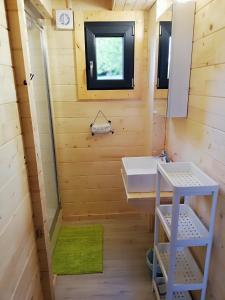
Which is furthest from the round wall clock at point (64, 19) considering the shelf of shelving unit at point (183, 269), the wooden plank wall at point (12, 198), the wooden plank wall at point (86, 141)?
the shelf of shelving unit at point (183, 269)

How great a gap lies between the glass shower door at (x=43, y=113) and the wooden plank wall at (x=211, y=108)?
1.14m

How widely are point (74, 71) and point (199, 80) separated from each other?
133cm

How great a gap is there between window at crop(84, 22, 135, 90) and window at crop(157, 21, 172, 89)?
51 centimetres

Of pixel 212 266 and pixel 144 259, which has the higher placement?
pixel 212 266

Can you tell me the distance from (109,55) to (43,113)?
2.83ft

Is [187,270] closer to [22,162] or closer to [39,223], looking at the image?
[39,223]

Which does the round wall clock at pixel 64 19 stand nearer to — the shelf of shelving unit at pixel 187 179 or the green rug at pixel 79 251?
the shelf of shelving unit at pixel 187 179

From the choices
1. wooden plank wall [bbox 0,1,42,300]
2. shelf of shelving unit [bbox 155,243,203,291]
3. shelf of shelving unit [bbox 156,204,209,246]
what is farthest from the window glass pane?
shelf of shelving unit [bbox 155,243,203,291]

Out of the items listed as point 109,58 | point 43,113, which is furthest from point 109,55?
point 43,113

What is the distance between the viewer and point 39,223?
4.83ft

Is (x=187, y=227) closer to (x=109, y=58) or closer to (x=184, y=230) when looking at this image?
(x=184, y=230)

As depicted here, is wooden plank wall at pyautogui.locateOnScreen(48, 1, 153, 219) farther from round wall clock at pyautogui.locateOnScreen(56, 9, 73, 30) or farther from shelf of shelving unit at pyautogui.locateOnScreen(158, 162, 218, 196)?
shelf of shelving unit at pyautogui.locateOnScreen(158, 162, 218, 196)

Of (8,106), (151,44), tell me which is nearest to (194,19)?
(151,44)

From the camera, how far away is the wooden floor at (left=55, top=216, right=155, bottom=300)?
5.85 ft
